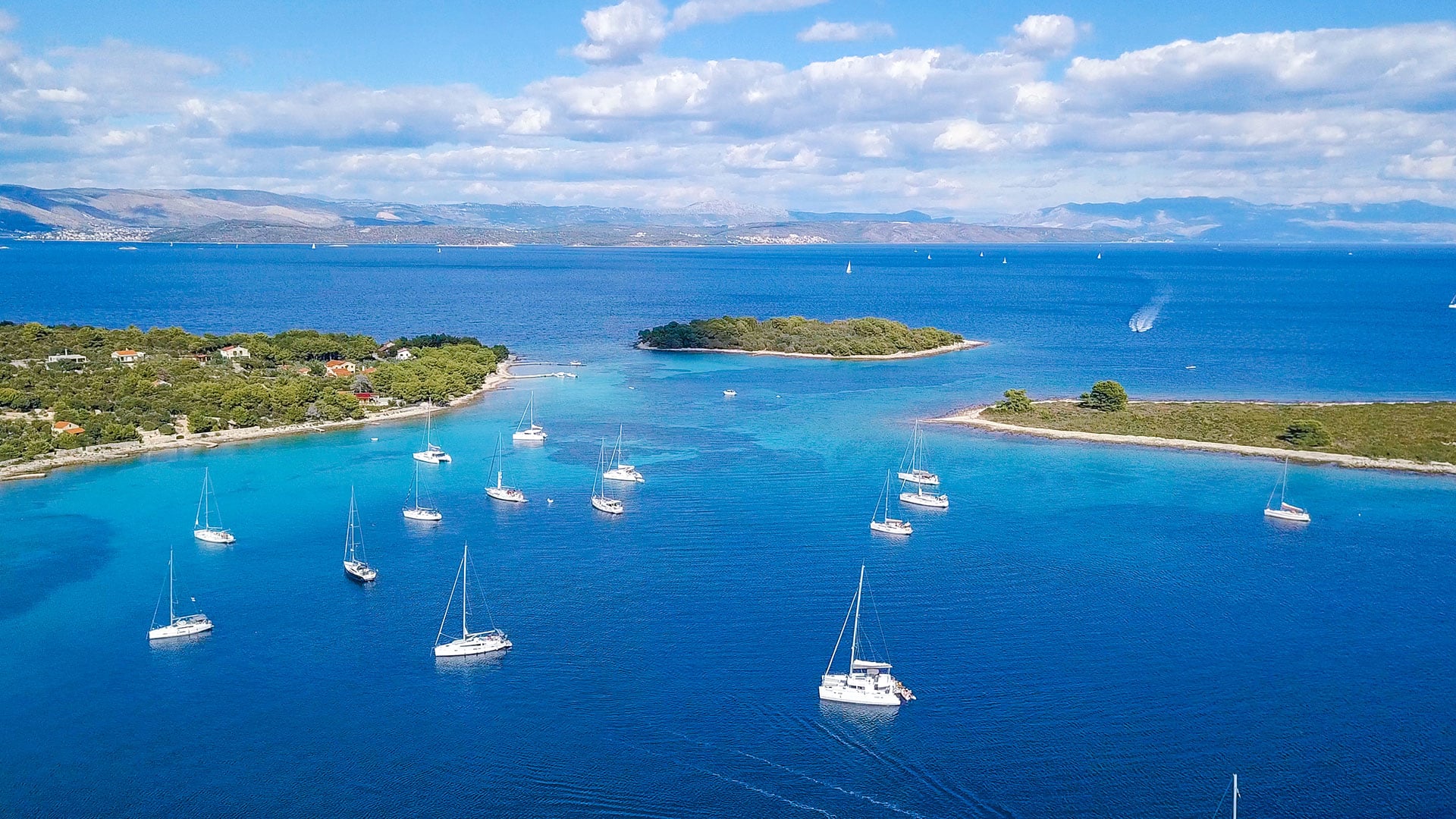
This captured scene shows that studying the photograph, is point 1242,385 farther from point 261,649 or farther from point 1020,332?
point 261,649

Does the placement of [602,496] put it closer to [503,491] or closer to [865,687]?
[503,491]

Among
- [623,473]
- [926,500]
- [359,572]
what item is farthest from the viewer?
[623,473]

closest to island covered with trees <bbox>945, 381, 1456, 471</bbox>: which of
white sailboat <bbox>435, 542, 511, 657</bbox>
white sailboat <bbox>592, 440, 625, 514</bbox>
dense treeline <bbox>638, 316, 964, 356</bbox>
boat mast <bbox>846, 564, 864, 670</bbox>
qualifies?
white sailboat <bbox>592, 440, 625, 514</bbox>

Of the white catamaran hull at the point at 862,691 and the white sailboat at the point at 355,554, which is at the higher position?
the white catamaran hull at the point at 862,691

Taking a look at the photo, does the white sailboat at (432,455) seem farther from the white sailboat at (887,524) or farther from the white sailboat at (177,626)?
Result: the white sailboat at (887,524)

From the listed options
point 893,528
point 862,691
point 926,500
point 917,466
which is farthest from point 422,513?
point 917,466

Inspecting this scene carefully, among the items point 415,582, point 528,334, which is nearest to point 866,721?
point 415,582

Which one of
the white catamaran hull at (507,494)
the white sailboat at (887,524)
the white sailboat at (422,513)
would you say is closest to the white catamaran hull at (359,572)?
the white sailboat at (422,513)
